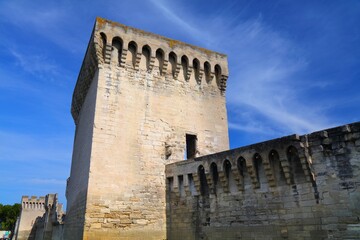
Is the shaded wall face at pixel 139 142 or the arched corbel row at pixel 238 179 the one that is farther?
the shaded wall face at pixel 139 142

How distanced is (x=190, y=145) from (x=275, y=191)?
15.2ft

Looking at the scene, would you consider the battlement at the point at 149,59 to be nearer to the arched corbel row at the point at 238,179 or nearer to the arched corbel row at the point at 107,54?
the arched corbel row at the point at 107,54

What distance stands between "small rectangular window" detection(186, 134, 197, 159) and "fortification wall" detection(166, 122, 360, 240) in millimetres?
1407

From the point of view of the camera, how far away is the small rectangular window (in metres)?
11.5

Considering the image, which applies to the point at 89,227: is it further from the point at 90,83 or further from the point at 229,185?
the point at 90,83

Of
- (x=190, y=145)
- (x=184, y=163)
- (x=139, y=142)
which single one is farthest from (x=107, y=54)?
(x=184, y=163)

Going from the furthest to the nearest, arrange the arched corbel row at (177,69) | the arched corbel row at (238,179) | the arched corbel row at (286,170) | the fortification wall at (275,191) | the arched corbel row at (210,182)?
1. the arched corbel row at (177,69)
2. the arched corbel row at (210,182)
3. the arched corbel row at (238,179)
4. the arched corbel row at (286,170)
5. the fortification wall at (275,191)

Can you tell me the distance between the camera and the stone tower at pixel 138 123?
30.8 feet

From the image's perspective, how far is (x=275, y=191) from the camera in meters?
7.76

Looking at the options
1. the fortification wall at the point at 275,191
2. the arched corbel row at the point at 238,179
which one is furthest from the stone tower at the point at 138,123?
the arched corbel row at the point at 238,179

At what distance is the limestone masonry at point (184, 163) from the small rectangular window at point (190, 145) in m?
0.04

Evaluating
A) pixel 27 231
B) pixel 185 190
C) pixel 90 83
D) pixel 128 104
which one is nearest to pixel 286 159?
pixel 185 190

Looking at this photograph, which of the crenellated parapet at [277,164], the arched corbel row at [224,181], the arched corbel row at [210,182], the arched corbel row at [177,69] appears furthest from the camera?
the arched corbel row at [177,69]

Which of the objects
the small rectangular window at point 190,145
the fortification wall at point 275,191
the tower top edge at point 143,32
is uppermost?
the tower top edge at point 143,32
